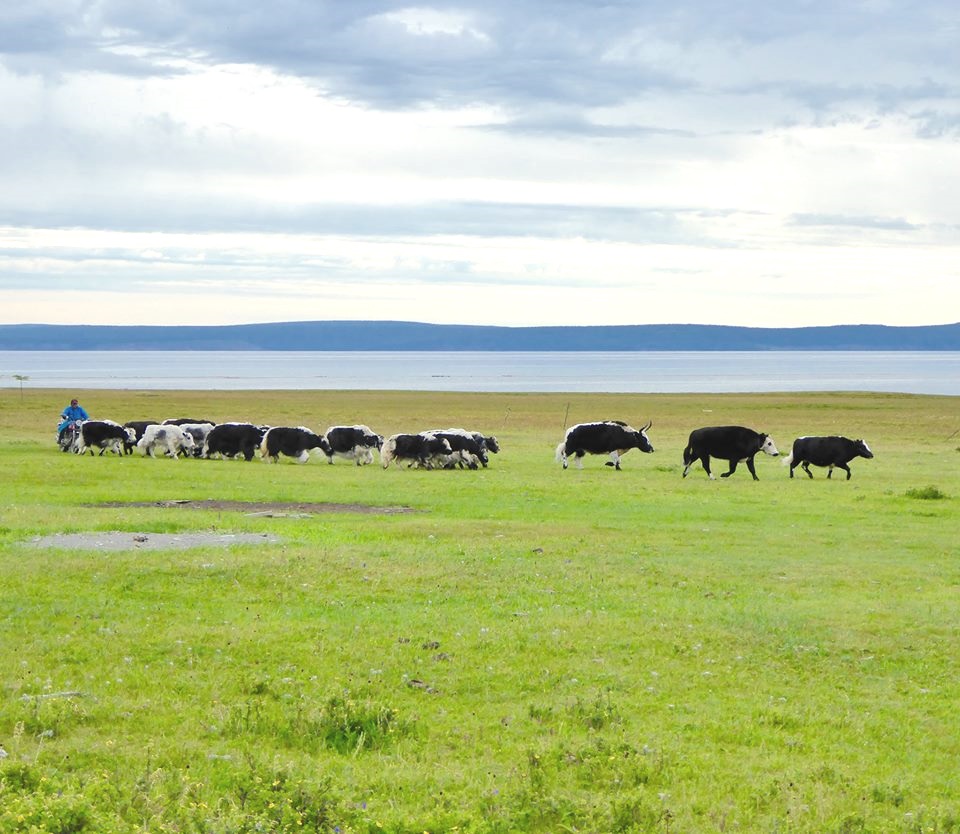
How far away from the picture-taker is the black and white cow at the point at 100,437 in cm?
3891

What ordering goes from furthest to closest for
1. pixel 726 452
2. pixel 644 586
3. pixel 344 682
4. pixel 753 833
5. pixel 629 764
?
pixel 726 452
pixel 644 586
pixel 344 682
pixel 629 764
pixel 753 833

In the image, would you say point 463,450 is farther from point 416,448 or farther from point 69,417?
point 69,417

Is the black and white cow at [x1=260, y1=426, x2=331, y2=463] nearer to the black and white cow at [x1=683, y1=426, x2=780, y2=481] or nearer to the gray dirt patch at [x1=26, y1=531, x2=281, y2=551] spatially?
the black and white cow at [x1=683, y1=426, x2=780, y2=481]

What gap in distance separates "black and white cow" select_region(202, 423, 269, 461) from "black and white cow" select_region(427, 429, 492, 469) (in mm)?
6733

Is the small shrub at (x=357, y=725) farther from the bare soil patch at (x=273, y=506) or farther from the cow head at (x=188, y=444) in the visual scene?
the cow head at (x=188, y=444)

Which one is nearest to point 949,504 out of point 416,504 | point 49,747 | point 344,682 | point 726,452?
point 726,452

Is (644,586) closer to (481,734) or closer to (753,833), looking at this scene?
(481,734)

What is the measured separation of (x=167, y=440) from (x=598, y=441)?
559 inches

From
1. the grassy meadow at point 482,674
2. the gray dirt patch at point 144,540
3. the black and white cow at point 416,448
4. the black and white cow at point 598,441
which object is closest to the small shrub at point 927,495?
the grassy meadow at point 482,674

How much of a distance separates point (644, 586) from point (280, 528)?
24.9ft

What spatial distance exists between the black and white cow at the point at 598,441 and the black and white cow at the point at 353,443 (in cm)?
619

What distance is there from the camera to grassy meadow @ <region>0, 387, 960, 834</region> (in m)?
7.66

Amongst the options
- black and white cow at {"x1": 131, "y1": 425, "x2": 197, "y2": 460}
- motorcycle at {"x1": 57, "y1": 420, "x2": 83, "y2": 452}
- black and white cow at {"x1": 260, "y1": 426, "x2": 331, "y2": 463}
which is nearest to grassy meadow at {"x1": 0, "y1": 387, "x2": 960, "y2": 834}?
black and white cow at {"x1": 260, "y1": 426, "x2": 331, "y2": 463}

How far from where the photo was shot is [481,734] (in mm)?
9195
